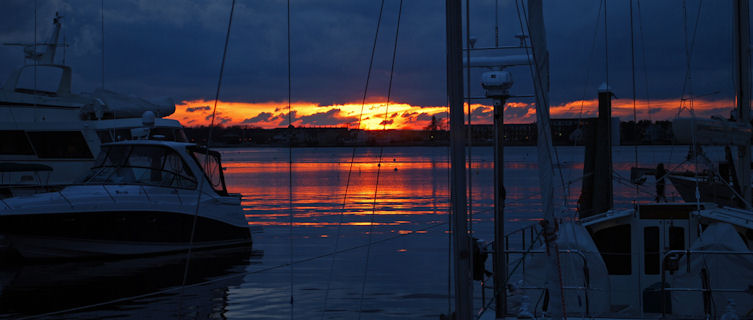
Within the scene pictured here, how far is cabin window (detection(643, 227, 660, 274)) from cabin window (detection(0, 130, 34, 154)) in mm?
22213

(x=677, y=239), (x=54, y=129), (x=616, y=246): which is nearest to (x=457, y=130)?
(x=616, y=246)

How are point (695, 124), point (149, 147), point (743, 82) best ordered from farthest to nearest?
1. point (149, 147)
2. point (743, 82)
3. point (695, 124)

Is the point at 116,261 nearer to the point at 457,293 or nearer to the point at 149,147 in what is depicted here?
the point at 149,147

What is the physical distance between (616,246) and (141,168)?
14309 millimetres

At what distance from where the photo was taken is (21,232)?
62.3 ft

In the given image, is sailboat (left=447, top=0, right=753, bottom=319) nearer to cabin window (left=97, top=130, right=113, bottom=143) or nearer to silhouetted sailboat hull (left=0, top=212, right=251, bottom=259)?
silhouetted sailboat hull (left=0, top=212, right=251, bottom=259)

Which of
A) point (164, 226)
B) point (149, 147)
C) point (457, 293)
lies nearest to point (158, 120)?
point (149, 147)

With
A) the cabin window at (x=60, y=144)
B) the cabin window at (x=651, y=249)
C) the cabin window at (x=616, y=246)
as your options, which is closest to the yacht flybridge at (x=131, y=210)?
the cabin window at (x=60, y=144)

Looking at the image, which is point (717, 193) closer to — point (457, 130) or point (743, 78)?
point (743, 78)

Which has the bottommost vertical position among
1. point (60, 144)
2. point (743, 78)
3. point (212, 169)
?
point (212, 169)

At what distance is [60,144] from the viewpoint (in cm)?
2723

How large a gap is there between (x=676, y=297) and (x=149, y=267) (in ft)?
44.4

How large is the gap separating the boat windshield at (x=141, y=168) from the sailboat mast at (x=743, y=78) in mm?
14512

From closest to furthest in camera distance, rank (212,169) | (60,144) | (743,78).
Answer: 1. (743,78)
2. (212,169)
3. (60,144)
